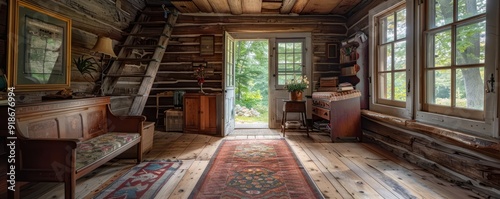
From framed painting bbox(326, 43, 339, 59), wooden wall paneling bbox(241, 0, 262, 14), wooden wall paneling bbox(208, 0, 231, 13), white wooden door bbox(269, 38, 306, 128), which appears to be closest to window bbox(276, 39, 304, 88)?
white wooden door bbox(269, 38, 306, 128)

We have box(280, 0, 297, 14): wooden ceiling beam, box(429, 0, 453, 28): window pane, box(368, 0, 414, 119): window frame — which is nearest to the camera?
box(429, 0, 453, 28): window pane

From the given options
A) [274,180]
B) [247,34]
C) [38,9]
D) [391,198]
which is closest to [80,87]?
[38,9]

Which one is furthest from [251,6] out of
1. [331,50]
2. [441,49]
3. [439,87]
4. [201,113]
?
[439,87]

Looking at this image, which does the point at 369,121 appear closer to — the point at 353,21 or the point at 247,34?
the point at 353,21

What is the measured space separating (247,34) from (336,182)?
14.4 feet

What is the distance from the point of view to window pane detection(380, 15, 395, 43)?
4.35m

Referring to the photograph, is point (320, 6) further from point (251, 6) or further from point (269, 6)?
point (251, 6)

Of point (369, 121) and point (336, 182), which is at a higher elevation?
point (369, 121)

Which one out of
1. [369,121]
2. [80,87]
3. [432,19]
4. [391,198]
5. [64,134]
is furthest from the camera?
[369,121]

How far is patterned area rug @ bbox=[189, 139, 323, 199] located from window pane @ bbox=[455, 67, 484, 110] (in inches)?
74.3

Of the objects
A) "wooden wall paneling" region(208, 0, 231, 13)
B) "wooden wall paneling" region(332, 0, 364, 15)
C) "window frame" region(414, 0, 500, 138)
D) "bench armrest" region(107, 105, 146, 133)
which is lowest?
"bench armrest" region(107, 105, 146, 133)

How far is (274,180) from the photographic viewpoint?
9.32 ft

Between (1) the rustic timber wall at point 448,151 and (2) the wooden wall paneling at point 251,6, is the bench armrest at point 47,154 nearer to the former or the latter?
(1) the rustic timber wall at point 448,151

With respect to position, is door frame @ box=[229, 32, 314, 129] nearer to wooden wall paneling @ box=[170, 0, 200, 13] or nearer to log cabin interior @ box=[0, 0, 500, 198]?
log cabin interior @ box=[0, 0, 500, 198]
